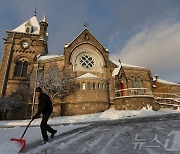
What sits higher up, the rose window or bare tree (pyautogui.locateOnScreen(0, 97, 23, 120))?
the rose window

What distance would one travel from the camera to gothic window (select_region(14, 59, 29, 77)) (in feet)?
97.6

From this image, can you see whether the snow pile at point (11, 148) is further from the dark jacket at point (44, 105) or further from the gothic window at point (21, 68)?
the gothic window at point (21, 68)

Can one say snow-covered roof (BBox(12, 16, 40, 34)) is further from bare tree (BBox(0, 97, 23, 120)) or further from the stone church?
bare tree (BBox(0, 97, 23, 120))

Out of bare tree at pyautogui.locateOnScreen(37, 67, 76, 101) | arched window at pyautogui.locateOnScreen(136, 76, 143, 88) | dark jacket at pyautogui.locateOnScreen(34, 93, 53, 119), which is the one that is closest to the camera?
dark jacket at pyautogui.locateOnScreen(34, 93, 53, 119)

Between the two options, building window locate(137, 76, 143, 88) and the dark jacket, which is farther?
building window locate(137, 76, 143, 88)

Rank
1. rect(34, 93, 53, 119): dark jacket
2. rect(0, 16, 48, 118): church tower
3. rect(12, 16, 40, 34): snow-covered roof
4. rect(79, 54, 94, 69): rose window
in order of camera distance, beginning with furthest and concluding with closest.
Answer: rect(12, 16, 40, 34): snow-covered roof < rect(0, 16, 48, 118): church tower < rect(79, 54, 94, 69): rose window < rect(34, 93, 53, 119): dark jacket

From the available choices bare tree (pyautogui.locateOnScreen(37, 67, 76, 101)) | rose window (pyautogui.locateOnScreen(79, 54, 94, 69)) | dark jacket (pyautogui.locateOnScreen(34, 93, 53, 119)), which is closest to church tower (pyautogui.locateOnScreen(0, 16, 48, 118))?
bare tree (pyautogui.locateOnScreen(37, 67, 76, 101))

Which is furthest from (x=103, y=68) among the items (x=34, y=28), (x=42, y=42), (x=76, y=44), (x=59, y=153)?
(x=59, y=153)

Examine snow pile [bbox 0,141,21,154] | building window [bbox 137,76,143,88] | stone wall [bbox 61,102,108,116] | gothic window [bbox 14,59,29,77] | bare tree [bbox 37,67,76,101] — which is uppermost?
gothic window [bbox 14,59,29,77]

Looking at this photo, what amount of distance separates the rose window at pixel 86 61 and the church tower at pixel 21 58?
7483mm

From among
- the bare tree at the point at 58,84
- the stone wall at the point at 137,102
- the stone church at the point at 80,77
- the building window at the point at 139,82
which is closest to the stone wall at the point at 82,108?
the stone church at the point at 80,77

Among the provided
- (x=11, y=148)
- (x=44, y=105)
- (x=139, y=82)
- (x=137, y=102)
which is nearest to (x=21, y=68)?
(x=137, y=102)

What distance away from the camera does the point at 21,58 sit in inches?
1236

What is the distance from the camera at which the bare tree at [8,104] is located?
23812mm
